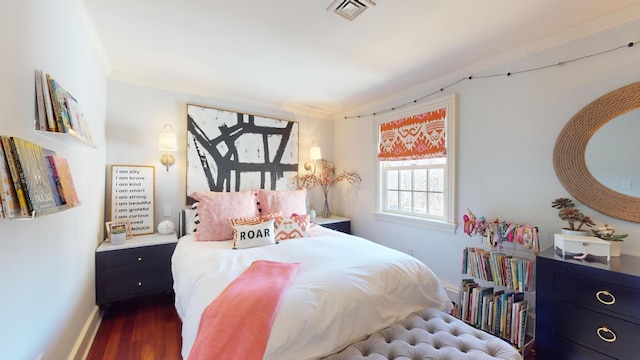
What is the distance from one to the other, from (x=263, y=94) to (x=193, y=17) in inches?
56.3

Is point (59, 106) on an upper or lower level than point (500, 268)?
upper

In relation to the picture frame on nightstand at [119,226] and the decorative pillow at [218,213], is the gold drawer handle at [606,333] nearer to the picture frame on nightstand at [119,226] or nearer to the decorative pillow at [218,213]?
the decorative pillow at [218,213]

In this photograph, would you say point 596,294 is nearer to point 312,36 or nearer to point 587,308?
point 587,308

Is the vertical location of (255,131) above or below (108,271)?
above

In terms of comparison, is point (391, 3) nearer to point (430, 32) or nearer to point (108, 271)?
point (430, 32)

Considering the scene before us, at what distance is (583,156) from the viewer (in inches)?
68.9

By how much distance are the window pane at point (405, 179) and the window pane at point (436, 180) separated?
28cm

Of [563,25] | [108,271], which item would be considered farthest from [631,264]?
[108,271]

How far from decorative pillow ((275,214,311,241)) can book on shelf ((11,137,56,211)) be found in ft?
5.05

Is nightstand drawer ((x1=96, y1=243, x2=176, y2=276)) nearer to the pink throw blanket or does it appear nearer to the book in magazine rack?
the pink throw blanket

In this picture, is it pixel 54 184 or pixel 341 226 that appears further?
pixel 341 226

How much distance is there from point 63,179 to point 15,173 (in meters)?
0.50

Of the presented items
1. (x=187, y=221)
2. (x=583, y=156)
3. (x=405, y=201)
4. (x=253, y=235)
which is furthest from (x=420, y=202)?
(x=187, y=221)

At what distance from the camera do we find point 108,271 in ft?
7.01
